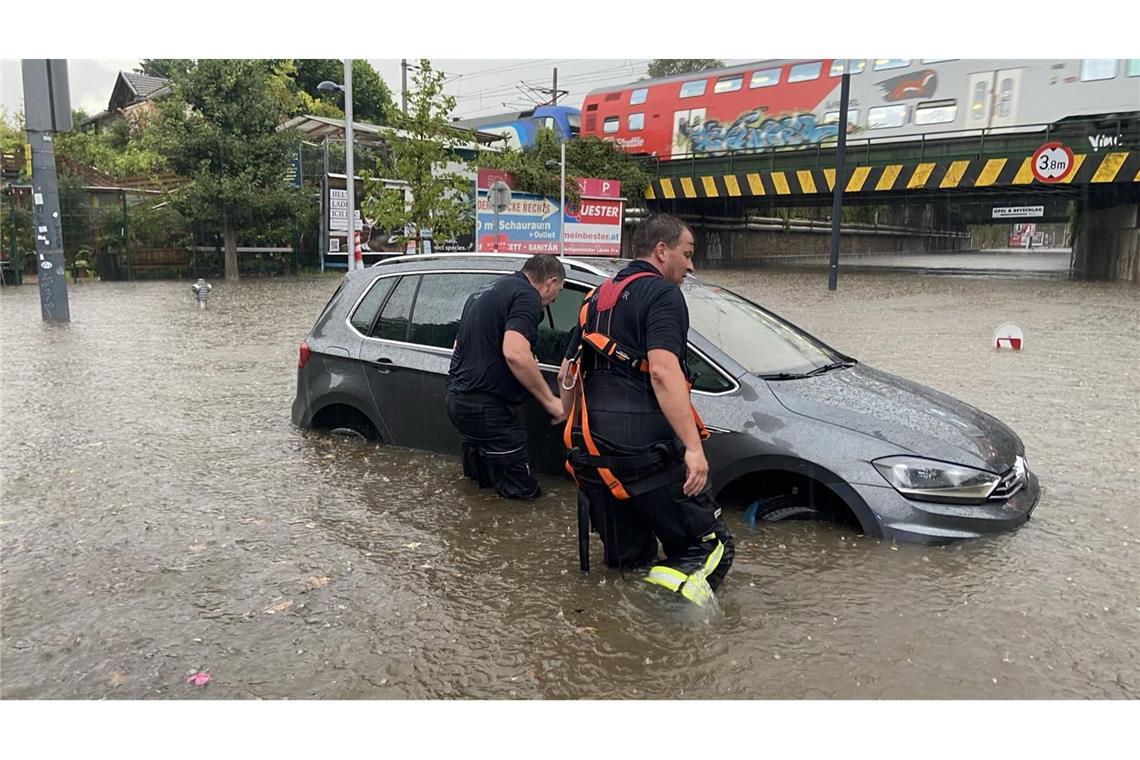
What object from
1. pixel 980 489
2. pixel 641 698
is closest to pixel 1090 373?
pixel 980 489

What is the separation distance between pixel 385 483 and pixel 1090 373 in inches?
335

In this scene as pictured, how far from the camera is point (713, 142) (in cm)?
2947

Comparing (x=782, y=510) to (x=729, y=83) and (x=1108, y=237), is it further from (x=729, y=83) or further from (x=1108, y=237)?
(x=1108, y=237)

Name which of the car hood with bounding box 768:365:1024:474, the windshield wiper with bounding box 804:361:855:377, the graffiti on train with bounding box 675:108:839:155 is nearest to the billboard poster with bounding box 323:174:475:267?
the graffiti on train with bounding box 675:108:839:155

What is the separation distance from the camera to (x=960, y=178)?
24531mm

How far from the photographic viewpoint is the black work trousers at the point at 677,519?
11.4 ft

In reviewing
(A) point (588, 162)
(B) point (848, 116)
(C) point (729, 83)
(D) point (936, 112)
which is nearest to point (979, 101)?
(D) point (936, 112)

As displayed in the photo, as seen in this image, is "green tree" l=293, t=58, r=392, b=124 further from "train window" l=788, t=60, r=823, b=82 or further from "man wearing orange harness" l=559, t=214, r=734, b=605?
"man wearing orange harness" l=559, t=214, r=734, b=605

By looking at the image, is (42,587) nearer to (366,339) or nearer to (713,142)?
(366,339)

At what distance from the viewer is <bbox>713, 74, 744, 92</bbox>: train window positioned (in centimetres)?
2756

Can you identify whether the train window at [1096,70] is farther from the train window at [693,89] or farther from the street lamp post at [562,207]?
the street lamp post at [562,207]

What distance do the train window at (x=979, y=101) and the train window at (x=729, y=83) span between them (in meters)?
7.11

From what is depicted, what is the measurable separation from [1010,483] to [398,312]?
12.5 ft

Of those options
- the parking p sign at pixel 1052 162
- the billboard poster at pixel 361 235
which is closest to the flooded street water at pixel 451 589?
the parking p sign at pixel 1052 162
